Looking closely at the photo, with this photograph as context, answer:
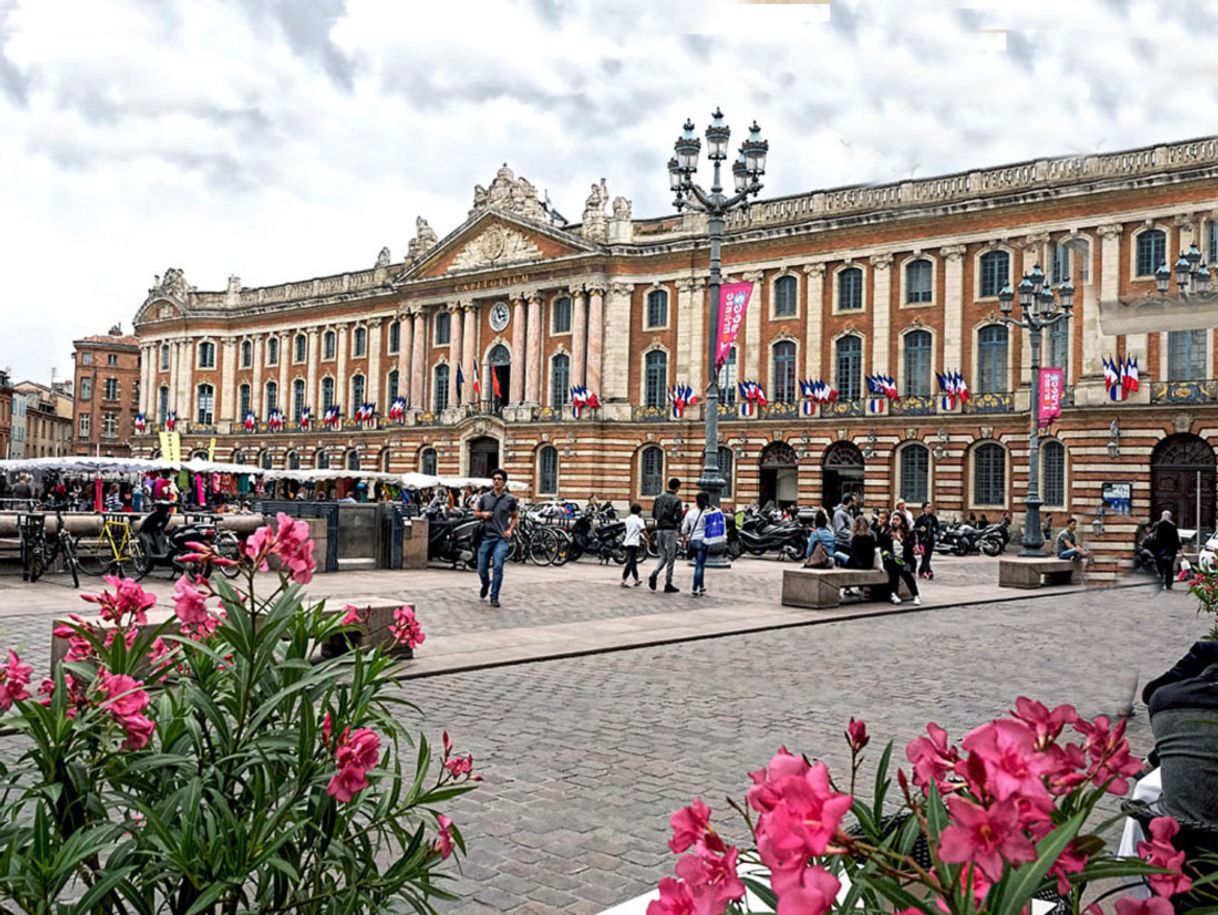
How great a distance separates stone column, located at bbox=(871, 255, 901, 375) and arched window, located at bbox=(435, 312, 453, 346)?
21.2 metres

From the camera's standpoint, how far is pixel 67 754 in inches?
102

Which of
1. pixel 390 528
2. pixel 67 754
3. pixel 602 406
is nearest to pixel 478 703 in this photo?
pixel 67 754

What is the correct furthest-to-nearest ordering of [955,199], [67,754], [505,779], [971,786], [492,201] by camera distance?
[492,201]
[955,199]
[505,779]
[67,754]
[971,786]

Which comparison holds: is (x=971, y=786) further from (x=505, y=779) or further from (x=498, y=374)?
(x=498, y=374)

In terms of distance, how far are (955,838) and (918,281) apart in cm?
3967

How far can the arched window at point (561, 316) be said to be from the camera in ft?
155

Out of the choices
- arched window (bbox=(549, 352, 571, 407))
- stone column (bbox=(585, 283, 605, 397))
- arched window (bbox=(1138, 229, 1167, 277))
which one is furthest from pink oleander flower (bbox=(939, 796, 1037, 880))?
arched window (bbox=(549, 352, 571, 407))

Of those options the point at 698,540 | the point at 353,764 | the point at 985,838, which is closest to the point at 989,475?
the point at 698,540

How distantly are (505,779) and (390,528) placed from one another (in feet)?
45.0

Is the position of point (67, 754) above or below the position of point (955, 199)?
below

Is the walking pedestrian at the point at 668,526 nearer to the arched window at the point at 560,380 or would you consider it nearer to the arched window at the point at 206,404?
the arched window at the point at 560,380

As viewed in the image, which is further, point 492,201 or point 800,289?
point 492,201

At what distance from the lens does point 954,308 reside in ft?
123

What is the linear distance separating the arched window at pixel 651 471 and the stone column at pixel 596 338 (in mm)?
3357
